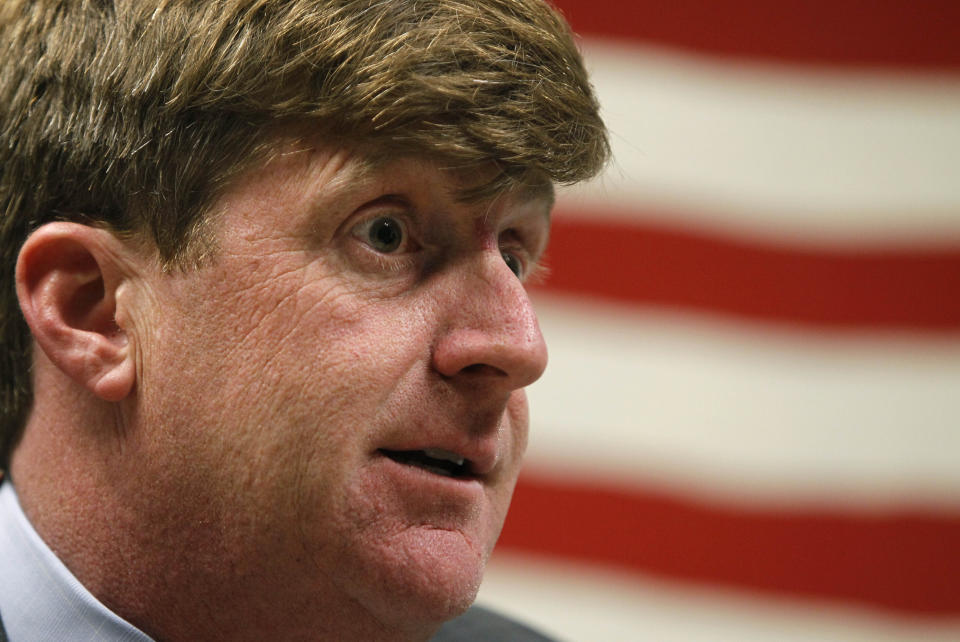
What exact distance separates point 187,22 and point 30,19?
226 millimetres

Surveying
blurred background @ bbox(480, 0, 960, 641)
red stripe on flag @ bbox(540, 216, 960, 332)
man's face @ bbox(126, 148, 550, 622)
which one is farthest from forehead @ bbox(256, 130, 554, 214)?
red stripe on flag @ bbox(540, 216, 960, 332)

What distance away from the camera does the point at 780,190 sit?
2.81 metres

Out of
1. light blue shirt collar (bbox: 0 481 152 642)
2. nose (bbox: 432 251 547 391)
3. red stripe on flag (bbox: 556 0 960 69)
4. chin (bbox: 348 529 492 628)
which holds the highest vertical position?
red stripe on flag (bbox: 556 0 960 69)

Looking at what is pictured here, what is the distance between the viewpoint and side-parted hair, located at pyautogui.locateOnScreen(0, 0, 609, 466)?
101cm

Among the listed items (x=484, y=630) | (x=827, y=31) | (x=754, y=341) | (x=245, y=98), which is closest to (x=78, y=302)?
(x=245, y=98)

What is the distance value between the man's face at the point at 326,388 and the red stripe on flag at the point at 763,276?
1690mm

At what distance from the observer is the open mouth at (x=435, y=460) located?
3.39 ft

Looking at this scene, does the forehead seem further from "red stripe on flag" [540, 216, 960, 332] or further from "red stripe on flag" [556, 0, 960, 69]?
"red stripe on flag" [556, 0, 960, 69]

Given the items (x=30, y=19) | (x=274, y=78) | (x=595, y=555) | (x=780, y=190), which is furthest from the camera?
(x=780, y=190)

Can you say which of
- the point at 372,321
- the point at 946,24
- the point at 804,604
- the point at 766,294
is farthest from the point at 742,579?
the point at 372,321

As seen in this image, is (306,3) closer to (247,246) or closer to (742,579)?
(247,246)

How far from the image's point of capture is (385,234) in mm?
1053

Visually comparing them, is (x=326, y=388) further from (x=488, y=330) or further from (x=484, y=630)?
(x=484, y=630)

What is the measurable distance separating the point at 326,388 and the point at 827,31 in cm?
224
